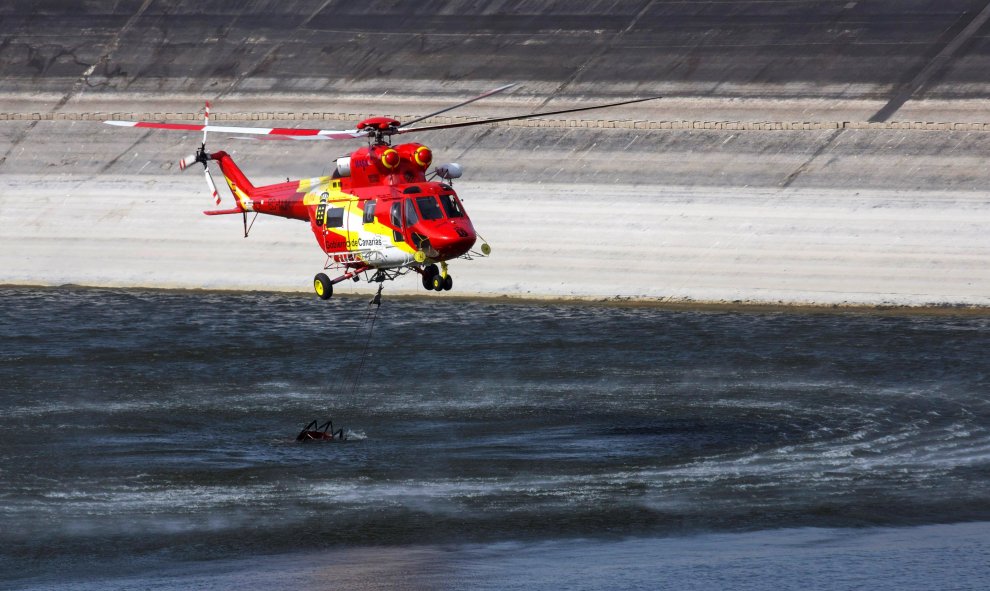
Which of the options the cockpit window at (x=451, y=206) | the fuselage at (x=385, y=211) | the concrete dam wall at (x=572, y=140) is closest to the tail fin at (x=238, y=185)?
the fuselage at (x=385, y=211)

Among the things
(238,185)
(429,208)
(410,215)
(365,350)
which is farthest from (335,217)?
(365,350)

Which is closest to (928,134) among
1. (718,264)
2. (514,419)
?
(718,264)

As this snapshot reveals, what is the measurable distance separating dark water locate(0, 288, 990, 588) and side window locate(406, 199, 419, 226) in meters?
7.98

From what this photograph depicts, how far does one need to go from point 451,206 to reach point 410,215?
42.6 inches

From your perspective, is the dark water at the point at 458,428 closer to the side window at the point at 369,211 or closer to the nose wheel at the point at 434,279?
the nose wheel at the point at 434,279

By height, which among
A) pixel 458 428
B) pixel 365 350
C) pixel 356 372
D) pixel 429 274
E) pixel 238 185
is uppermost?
pixel 238 185

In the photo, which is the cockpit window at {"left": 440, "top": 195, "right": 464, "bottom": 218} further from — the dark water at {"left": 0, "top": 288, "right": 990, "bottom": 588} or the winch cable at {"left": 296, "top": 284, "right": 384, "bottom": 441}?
the winch cable at {"left": 296, "top": 284, "right": 384, "bottom": 441}

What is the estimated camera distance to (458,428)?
53.7m

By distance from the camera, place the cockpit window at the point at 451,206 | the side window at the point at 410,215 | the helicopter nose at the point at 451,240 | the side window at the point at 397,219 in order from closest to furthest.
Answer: the helicopter nose at the point at 451,240
the side window at the point at 410,215
the cockpit window at the point at 451,206
the side window at the point at 397,219

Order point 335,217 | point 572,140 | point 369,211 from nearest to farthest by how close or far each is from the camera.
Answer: point 369,211 → point 335,217 → point 572,140

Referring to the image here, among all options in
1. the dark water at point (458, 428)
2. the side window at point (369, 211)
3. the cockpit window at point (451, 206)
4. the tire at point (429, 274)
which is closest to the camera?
the cockpit window at point (451, 206)

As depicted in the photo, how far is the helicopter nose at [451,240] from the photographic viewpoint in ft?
138

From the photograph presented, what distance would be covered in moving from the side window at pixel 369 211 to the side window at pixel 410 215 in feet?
3.89

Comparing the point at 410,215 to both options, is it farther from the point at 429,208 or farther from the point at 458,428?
the point at 458,428
